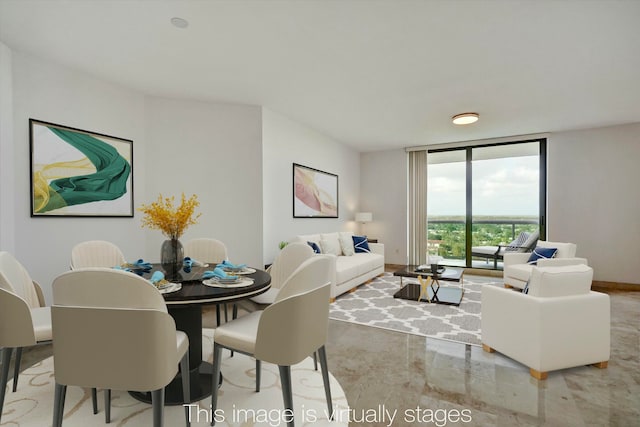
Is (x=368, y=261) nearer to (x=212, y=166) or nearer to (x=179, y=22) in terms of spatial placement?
(x=212, y=166)

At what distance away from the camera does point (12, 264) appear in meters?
2.01

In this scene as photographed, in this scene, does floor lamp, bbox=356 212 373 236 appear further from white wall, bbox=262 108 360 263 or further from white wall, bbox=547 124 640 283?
→ white wall, bbox=547 124 640 283

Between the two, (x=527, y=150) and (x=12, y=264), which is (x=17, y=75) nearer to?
(x=12, y=264)

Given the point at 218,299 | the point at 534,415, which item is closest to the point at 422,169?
the point at 534,415

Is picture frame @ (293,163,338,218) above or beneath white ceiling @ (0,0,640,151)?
beneath

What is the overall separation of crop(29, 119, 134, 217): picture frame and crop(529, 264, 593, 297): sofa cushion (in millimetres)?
4076

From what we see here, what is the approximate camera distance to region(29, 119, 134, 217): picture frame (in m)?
2.97

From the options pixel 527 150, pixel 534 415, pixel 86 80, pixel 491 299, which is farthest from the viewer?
pixel 527 150

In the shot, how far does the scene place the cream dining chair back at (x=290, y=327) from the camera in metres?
1.52

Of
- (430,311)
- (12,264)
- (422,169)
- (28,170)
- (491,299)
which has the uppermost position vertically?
(422,169)

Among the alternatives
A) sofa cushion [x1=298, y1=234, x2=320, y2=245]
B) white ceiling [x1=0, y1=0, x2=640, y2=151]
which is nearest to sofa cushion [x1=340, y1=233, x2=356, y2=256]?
sofa cushion [x1=298, y1=234, x2=320, y2=245]

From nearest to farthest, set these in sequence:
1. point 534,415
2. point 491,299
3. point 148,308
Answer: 1. point 148,308
2. point 534,415
3. point 491,299

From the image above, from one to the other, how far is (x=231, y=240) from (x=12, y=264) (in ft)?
7.74

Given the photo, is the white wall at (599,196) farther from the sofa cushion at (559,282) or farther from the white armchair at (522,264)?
the sofa cushion at (559,282)
